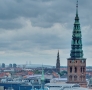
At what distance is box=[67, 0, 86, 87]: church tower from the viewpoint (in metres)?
79.2

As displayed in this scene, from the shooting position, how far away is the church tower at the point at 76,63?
3118 inches

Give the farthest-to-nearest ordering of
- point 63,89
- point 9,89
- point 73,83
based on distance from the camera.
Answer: point 9,89 < point 73,83 < point 63,89

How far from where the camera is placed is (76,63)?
79.4m

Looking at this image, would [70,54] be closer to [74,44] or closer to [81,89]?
[74,44]

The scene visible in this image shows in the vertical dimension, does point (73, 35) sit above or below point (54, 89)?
above

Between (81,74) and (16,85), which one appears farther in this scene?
(16,85)

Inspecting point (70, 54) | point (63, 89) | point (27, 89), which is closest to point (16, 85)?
point (27, 89)

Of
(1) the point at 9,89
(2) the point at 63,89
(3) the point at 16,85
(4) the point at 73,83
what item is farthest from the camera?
(3) the point at 16,85

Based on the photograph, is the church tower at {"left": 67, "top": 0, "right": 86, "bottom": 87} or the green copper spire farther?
the green copper spire

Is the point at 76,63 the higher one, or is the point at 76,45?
the point at 76,45

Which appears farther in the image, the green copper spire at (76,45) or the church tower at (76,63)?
the green copper spire at (76,45)

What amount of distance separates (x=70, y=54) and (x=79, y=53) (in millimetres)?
1148

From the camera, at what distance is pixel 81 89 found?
72000mm

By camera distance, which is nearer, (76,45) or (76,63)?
Answer: (76,63)
